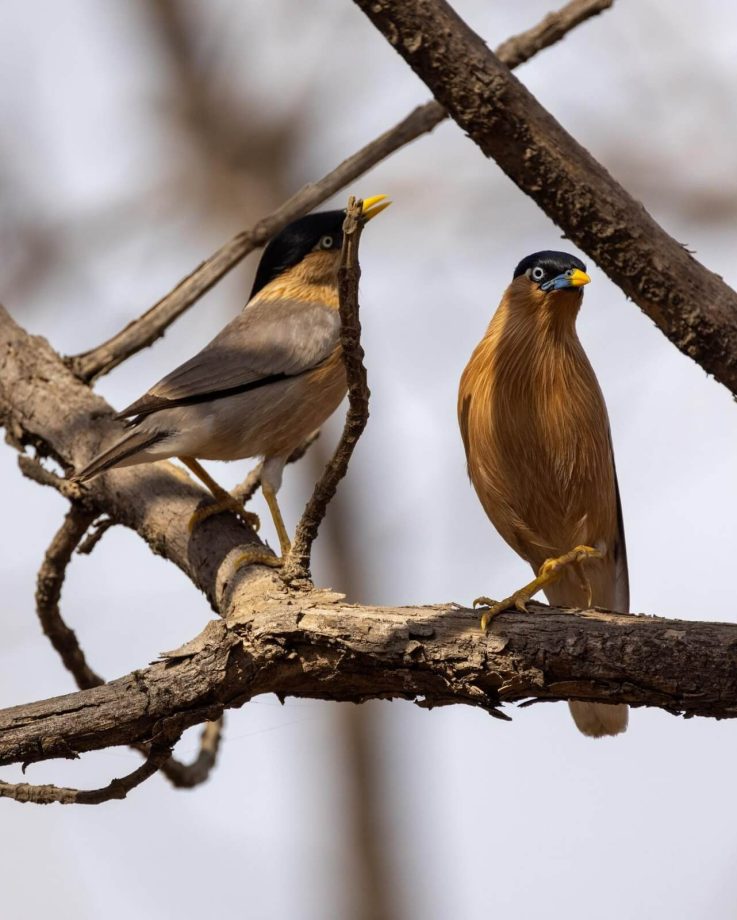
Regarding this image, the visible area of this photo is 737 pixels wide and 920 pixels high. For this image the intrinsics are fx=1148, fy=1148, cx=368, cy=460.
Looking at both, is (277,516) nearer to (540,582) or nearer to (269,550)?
(269,550)

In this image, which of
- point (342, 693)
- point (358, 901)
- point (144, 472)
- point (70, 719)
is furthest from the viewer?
point (358, 901)

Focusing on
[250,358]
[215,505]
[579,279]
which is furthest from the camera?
[250,358]

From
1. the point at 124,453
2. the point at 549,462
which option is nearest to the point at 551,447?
the point at 549,462

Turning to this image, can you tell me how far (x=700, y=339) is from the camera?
2.98 meters

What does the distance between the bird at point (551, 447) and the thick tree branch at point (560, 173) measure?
1.00m

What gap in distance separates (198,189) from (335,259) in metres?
3.69

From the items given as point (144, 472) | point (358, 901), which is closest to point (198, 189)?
point (144, 472)

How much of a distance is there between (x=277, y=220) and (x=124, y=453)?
1284mm

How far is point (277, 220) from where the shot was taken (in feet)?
16.0

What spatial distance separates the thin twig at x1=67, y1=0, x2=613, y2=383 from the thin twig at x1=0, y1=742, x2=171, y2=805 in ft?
7.66

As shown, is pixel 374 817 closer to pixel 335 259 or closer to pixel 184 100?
pixel 335 259

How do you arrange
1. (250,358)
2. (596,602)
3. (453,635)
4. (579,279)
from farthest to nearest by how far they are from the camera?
(250,358), (596,602), (579,279), (453,635)

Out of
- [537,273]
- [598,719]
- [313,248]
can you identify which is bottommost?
[598,719]

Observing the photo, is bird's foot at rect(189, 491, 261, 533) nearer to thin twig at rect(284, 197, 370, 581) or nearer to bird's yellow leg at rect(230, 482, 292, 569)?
bird's yellow leg at rect(230, 482, 292, 569)
